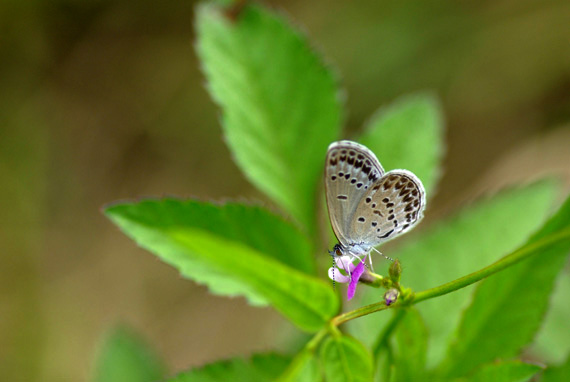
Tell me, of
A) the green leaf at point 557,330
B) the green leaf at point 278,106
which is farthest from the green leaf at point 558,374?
the green leaf at point 557,330

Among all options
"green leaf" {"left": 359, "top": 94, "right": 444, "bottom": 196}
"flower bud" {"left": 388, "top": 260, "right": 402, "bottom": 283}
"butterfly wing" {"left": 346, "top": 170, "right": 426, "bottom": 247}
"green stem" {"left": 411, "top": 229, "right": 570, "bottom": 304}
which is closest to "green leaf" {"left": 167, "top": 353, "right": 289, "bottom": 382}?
"butterfly wing" {"left": 346, "top": 170, "right": 426, "bottom": 247}

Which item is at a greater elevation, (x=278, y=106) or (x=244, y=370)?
(x=278, y=106)

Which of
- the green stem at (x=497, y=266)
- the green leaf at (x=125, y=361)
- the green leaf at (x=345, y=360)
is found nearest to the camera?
the green stem at (x=497, y=266)

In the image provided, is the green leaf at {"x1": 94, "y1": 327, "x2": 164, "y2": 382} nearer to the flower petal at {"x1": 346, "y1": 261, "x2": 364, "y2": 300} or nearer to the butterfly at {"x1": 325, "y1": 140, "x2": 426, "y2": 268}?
the butterfly at {"x1": 325, "y1": 140, "x2": 426, "y2": 268}

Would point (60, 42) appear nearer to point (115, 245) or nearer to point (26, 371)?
point (115, 245)

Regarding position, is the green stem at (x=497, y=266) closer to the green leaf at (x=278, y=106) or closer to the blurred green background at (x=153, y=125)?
the green leaf at (x=278, y=106)

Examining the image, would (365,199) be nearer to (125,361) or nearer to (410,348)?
(410,348)

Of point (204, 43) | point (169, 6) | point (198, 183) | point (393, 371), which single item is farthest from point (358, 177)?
point (169, 6)

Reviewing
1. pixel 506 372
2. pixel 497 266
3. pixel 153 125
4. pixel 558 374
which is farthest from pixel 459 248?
pixel 153 125
